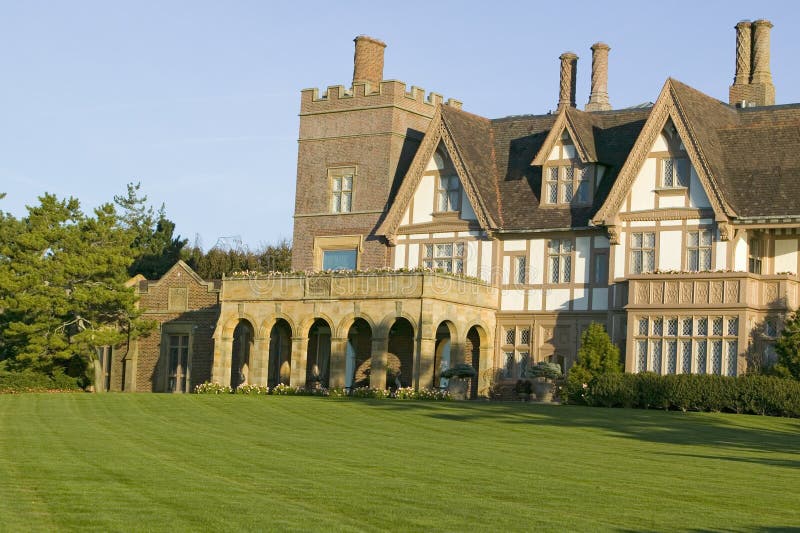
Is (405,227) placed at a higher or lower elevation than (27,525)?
higher

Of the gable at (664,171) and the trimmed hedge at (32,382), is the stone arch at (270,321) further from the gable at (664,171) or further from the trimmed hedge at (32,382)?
the gable at (664,171)

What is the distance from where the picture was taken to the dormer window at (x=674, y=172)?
44469 mm

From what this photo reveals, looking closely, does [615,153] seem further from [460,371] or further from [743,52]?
[460,371]

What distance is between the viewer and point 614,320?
45531 millimetres

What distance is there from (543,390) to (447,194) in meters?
9.19

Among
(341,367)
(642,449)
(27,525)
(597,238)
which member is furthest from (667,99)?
(27,525)

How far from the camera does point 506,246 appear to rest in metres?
49.1

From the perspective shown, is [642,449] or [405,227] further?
[405,227]

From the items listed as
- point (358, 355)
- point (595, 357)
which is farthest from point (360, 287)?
point (595, 357)

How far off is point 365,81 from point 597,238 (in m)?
11.4

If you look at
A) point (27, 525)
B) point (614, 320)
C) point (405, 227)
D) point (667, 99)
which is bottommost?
point (27, 525)

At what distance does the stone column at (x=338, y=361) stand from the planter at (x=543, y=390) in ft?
22.3

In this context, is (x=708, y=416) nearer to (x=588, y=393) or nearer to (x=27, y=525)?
(x=588, y=393)

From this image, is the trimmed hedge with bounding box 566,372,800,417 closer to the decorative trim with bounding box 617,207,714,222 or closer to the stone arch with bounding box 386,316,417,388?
the decorative trim with bounding box 617,207,714,222
